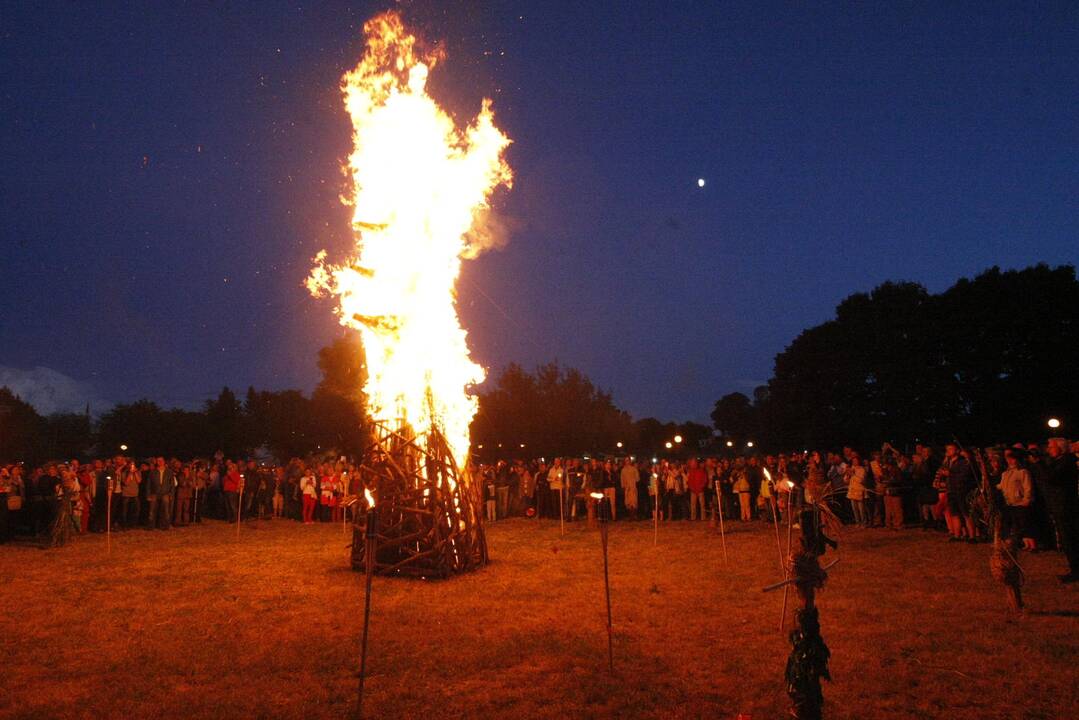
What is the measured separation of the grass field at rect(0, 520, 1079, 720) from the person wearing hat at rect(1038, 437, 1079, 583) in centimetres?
65

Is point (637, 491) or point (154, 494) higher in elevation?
point (154, 494)

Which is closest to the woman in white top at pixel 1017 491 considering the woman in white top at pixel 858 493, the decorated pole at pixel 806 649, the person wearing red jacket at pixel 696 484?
the woman in white top at pixel 858 493

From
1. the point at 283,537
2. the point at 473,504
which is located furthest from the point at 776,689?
the point at 283,537

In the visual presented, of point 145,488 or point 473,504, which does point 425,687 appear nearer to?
point 473,504

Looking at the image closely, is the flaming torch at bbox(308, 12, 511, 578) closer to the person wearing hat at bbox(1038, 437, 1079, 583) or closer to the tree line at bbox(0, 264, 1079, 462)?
the person wearing hat at bbox(1038, 437, 1079, 583)

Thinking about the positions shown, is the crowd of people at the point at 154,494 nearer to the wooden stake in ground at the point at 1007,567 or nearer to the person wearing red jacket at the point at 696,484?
the person wearing red jacket at the point at 696,484

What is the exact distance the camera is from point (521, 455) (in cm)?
5066

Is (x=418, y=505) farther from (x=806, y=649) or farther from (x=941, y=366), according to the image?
(x=941, y=366)

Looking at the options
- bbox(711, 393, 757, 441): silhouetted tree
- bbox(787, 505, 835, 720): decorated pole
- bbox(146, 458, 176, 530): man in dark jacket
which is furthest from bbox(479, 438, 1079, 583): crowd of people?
bbox(711, 393, 757, 441): silhouetted tree

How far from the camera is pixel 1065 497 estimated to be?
440 inches

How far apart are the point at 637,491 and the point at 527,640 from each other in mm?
16172

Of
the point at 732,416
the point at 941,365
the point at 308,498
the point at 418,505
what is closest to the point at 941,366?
the point at 941,365

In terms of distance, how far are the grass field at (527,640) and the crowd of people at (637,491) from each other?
1441 mm

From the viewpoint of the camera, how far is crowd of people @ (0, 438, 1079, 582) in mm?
13289
